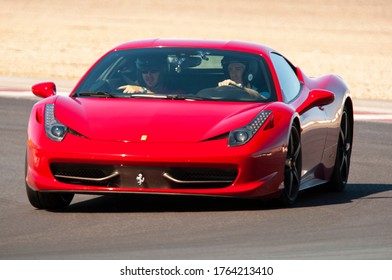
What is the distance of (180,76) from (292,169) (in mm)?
1192

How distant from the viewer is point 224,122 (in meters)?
9.07

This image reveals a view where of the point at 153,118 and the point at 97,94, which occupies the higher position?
the point at 153,118

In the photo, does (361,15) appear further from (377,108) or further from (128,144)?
(128,144)

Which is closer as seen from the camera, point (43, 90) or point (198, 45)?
point (43, 90)

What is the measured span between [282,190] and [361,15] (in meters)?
40.9

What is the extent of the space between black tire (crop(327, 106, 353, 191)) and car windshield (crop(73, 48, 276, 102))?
4.42 ft

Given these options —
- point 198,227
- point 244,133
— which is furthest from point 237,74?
point 198,227

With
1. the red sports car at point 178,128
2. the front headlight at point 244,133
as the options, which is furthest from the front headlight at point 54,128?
the front headlight at point 244,133

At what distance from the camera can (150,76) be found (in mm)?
10086

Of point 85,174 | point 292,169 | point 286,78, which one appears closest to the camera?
point 85,174

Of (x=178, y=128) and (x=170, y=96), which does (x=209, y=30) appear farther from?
(x=178, y=128)

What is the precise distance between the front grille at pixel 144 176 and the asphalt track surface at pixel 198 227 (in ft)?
0.76

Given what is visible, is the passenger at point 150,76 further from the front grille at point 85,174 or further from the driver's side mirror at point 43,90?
the front grille at point 85,174

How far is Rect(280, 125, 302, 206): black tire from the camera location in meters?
9.45
